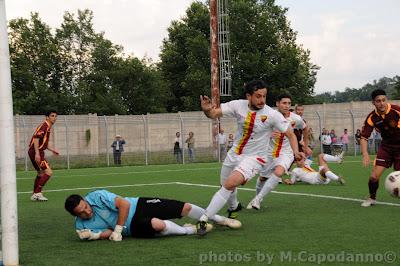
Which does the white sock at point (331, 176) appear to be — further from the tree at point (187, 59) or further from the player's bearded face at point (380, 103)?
the tree at point (187, 59)

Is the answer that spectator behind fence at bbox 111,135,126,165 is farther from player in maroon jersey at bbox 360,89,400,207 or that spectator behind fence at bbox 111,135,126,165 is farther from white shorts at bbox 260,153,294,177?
player in maroon jersey at bbox 360,89,400,207

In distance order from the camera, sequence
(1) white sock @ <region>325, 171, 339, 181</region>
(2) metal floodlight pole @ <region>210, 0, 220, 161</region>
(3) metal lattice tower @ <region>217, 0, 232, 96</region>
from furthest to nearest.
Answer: (3) metal lattice tower @ <region>217, 0, 232, 96</region>, (2) metal floodlight pole @ <region>210, 0, 220, 161</region>, (1) white sock @ <region>325, 171, 339, 181</region>

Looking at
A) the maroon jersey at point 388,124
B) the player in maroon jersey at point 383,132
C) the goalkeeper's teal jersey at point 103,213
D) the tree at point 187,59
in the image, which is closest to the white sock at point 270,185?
the player in maroon jersey at point 383,132

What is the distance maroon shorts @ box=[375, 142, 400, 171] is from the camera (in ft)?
35.3

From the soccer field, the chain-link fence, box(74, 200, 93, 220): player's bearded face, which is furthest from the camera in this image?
the chain-link fence

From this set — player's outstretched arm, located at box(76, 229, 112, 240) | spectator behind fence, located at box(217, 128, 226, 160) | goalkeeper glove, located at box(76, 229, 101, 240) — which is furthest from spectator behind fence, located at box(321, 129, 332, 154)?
goalkeeper glove, located at box(76, 229, 101, 240)

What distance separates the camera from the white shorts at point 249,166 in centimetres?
841

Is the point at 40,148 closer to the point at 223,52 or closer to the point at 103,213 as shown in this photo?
the point at 103,213

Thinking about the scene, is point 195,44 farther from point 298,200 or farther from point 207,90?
point 298,200

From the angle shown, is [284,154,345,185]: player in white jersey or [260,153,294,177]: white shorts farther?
[284,154,345,185]: player in white jersey

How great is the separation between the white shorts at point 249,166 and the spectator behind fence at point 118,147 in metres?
23.9

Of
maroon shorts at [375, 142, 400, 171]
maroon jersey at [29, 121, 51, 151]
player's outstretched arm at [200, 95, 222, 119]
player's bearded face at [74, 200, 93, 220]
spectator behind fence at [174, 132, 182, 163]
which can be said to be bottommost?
spectator behind fence at [174, 132, 182, 163]

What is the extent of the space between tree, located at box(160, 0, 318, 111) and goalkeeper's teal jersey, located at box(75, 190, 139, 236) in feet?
169

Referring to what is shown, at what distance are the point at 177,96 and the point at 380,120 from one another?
188ft
